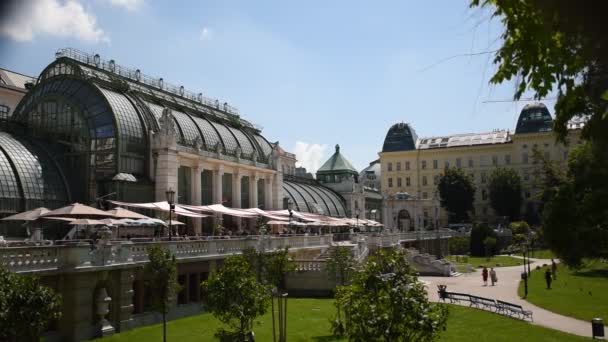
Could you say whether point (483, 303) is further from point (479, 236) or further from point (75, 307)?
point (479, 236)

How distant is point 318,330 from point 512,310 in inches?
508

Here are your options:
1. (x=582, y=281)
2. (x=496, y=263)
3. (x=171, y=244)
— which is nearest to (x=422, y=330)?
(x=171, y=244)

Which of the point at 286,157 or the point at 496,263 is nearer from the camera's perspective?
the point at 496,263

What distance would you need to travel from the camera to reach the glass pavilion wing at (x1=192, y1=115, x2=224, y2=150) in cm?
5409

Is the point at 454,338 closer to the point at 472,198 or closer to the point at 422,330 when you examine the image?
the point at 422,330

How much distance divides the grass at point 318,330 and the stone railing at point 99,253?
345 centimetres

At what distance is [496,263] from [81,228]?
58.2 metres

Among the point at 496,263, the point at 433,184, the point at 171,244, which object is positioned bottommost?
the point at 496,263

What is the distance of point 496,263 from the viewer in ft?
254

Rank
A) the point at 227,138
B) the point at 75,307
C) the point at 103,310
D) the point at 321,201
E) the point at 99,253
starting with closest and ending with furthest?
the point at 75,307 < the point at 103,310 < the point at 99,253 < the point at 227,138 < the point at 321,201

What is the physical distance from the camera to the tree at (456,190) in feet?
359

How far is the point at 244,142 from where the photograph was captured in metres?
61.4

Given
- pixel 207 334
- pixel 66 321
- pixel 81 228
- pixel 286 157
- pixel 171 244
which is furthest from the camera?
pixel 286 157

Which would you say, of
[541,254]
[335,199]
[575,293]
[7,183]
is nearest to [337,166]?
[335,199]
